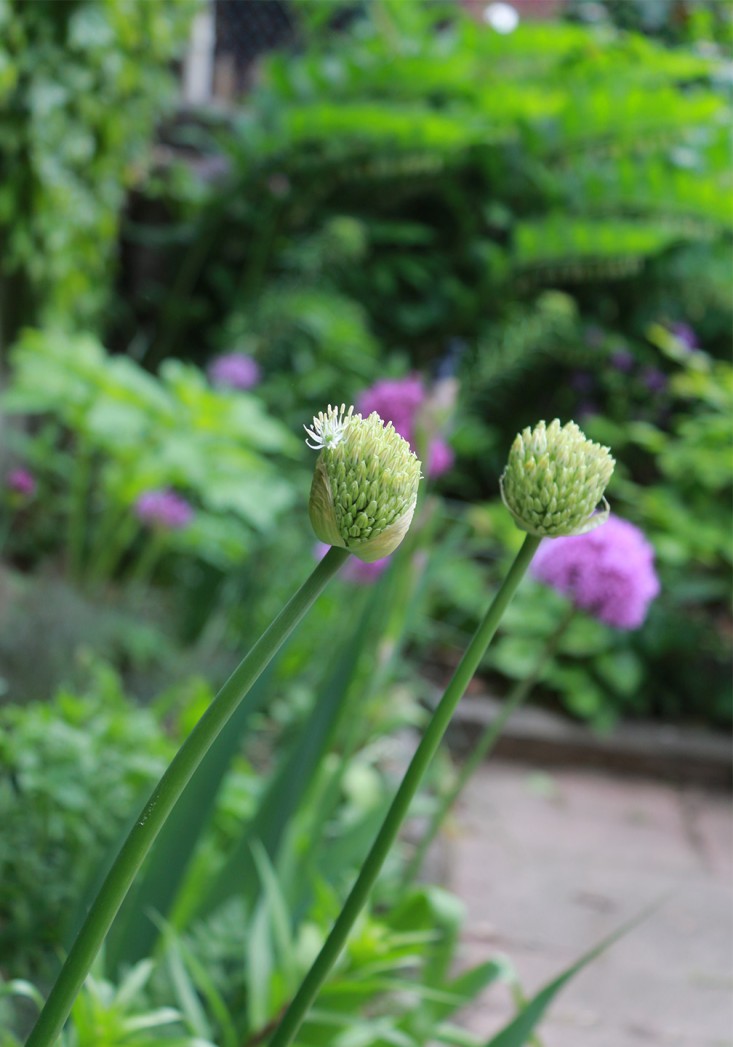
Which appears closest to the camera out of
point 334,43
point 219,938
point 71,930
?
point 71,930

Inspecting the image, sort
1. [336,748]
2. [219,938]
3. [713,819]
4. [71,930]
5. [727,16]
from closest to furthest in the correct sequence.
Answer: [71,930], [219,938], [336,748], [713,819], [727,16]

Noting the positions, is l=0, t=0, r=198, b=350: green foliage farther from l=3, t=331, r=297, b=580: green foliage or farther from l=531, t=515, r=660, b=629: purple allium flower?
l=531, t=515, r=660, b=629: purple allium flower

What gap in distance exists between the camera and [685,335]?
457 cm

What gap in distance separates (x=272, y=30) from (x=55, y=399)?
4005 mm

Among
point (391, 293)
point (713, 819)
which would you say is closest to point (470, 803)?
point (713, 819)

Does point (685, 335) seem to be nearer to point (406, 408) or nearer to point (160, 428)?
point (160, 428)

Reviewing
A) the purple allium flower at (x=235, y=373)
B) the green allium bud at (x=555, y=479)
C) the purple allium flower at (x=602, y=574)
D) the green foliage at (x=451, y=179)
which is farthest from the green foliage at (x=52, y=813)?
the green foliage at (x=451, y=179)

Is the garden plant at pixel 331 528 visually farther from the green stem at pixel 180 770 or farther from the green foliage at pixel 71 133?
the green foliage at pixel 71 133

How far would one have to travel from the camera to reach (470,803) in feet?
9.68

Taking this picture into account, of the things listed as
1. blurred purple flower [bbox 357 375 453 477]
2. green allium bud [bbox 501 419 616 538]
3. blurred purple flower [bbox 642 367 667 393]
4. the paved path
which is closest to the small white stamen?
green allium bud [bbox 501 419 616 538]

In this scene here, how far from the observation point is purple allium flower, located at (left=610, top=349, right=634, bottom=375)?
14.7 feet

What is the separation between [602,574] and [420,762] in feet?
2.52

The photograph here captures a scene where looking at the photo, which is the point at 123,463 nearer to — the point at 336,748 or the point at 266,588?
the point at 266,588

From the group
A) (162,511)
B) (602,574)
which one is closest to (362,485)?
(602,574)
